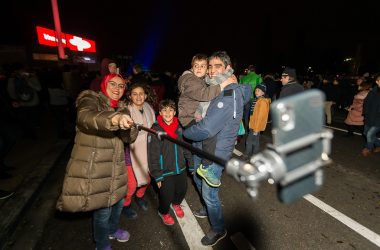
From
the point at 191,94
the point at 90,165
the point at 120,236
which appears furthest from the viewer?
the point at 120,236

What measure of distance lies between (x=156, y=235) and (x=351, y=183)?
388 cm

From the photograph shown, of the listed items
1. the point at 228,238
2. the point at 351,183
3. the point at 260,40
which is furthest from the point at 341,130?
the point at 260,40

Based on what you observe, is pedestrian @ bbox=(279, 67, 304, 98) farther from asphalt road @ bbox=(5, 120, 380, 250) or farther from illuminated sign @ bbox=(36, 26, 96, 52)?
illuminated sign @ bbox=(36, 26, 96, 52)

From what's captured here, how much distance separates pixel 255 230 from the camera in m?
3.32

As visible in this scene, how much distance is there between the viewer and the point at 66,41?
2362 cm

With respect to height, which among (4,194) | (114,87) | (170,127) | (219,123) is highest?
(114,87)

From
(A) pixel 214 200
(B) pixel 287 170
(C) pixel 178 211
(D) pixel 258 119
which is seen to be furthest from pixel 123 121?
(D) pixel 258 119

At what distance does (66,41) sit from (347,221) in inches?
1049

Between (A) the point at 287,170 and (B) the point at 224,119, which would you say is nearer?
(A) the point at 287,170

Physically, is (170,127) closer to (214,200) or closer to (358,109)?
(214,200)

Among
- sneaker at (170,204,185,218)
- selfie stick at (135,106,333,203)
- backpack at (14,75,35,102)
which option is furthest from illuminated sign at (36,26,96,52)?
selfie stick at (135,106,333,203)

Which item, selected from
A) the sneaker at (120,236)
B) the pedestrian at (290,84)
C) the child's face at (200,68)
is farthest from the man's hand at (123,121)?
the pedestrian at (290,84)

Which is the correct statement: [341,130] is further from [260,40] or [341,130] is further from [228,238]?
[260,40]

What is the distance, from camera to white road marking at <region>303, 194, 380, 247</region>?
311cm
